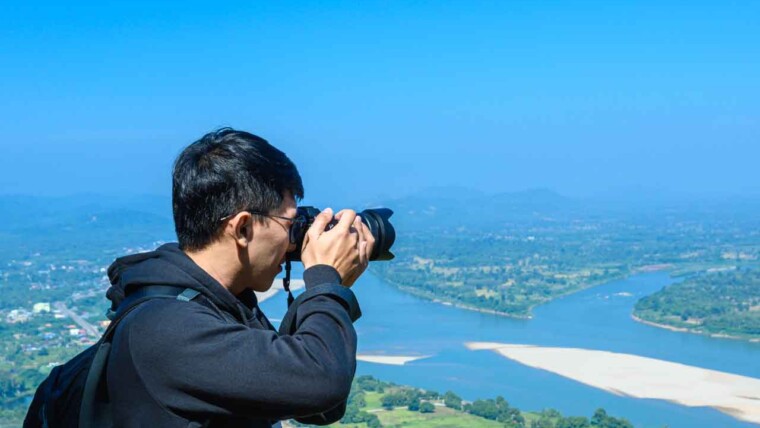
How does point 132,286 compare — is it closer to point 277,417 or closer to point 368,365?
point 277,417

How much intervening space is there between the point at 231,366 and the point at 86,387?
103mm

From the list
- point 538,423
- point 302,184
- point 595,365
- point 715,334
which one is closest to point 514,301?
point 715,334

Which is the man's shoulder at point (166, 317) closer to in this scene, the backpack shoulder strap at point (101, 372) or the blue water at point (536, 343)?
the backpack shoulder strap at point (101, 372)

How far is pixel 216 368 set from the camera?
56 cm

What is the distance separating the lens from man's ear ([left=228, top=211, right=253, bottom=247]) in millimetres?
630

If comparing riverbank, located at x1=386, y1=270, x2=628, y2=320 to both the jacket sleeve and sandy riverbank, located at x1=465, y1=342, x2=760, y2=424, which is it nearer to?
sandy riverbank, located at x1=465, y1=342, x2=760, y2=424

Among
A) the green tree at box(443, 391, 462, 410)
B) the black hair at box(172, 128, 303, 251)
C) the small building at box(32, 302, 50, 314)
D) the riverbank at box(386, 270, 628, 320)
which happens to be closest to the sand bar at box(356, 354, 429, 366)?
the green tree at box(443, 391, 462, 410)

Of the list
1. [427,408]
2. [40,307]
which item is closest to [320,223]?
[427,408]

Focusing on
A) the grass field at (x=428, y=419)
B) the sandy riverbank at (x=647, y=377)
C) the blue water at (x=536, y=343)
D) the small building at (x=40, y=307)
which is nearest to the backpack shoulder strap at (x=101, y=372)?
the grass field at (x=428, y=419)

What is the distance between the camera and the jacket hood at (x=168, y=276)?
61 cm

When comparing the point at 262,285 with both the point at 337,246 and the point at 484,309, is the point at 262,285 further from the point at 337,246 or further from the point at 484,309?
the point at 484,309

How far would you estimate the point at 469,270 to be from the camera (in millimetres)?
23859

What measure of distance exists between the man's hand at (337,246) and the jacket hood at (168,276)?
2.6 inches

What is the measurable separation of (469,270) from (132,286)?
2344 cm
